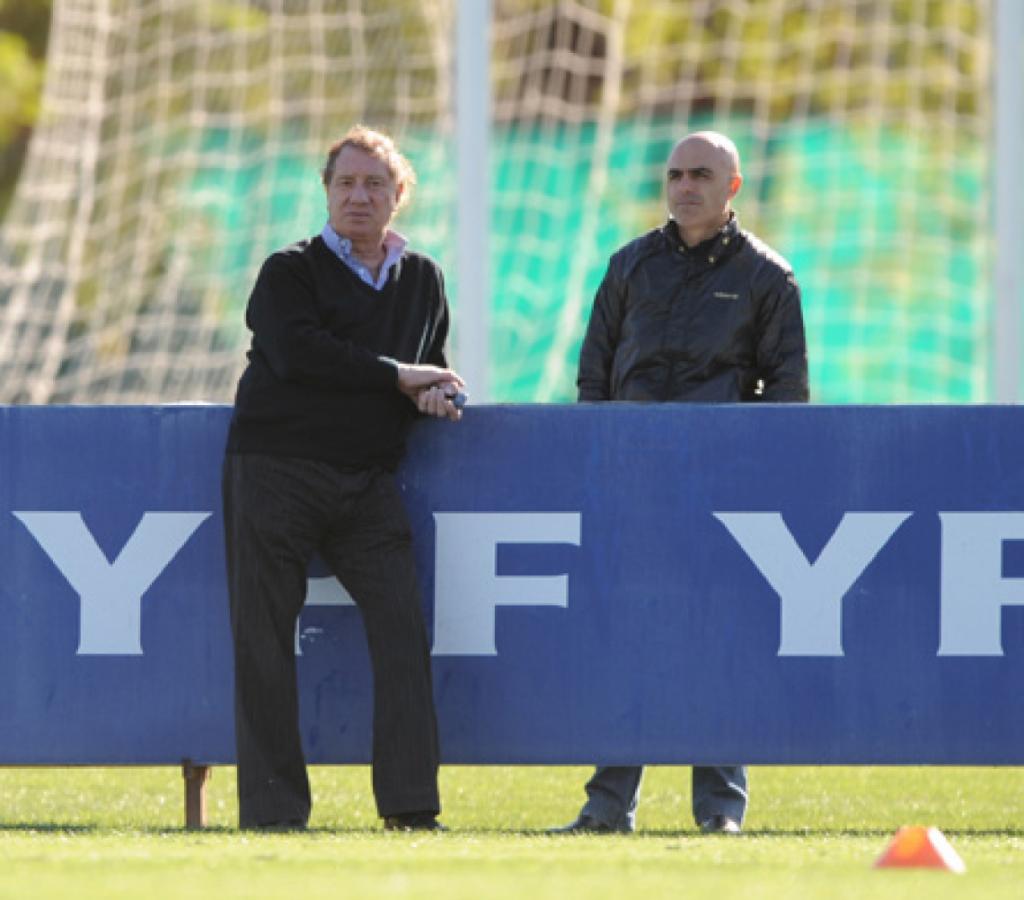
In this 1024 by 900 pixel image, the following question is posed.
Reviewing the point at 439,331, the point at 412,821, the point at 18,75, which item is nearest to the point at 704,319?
the point at 439,331

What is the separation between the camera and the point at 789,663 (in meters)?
6.91

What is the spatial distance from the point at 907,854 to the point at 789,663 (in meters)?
1.63

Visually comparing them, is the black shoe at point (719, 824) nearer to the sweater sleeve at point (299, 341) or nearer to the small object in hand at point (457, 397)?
the small object in hand at point (457, 397)

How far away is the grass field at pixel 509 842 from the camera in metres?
4.99

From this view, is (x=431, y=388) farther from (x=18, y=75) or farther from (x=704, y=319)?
(x=18, y=75)

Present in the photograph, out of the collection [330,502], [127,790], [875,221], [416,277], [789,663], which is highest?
[875,221]

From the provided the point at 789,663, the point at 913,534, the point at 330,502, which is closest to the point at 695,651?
the point at 789,663

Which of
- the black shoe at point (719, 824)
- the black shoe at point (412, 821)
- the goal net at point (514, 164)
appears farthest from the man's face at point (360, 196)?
the goal net at point (514, 164)

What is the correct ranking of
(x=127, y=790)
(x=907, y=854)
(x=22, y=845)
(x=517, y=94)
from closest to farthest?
(x=907, y=854) < (x=22, y=845) < (x=127, y=790) < (x=517, y=94)

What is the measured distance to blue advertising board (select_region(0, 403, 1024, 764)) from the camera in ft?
22.7

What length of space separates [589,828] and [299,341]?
62.1 inches

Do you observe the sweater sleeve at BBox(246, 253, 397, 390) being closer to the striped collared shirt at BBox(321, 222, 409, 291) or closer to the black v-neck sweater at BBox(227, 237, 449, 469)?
the black v-neck sweater at BBox(227, 237, 449, 469)

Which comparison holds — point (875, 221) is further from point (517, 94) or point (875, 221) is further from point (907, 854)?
point (907, 854)

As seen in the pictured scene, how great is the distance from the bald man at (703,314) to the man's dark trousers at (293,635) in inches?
25.7
